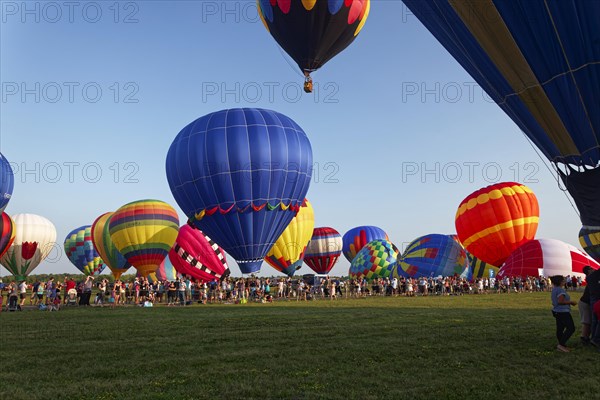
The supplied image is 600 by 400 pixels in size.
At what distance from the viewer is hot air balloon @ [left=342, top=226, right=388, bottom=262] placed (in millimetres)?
62719

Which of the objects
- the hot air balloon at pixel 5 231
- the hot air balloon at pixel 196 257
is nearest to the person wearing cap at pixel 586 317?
the hot air balloon at pixel 196 257

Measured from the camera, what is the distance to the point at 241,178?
2602 cm

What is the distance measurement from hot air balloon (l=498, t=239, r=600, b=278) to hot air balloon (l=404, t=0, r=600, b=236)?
22239mm

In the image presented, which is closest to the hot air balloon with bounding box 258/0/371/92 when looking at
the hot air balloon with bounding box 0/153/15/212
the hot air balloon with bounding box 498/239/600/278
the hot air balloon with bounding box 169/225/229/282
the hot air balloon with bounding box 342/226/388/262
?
the hot air balloon with bounding box 169/225/229/282

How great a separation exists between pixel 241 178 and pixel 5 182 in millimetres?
20455

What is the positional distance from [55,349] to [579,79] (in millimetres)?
11445

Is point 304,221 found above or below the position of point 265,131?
below

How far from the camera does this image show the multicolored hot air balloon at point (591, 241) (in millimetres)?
9945

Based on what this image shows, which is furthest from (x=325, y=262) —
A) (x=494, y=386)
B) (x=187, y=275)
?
(x=494, y=386)

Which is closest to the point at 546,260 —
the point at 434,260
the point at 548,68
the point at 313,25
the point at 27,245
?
the point at 434,260

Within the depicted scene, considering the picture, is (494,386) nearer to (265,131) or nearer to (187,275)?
(265,131)

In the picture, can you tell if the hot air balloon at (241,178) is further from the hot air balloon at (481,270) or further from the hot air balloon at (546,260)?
the hot air balloon at (481,270)

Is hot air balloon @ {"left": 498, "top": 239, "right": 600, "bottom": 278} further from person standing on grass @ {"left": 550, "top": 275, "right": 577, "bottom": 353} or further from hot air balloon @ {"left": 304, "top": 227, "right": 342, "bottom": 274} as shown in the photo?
hot air balloon @ {"left": 304, "top": 227, "right": 342, "bottom": 274}

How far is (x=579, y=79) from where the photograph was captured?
1007 centimetres
